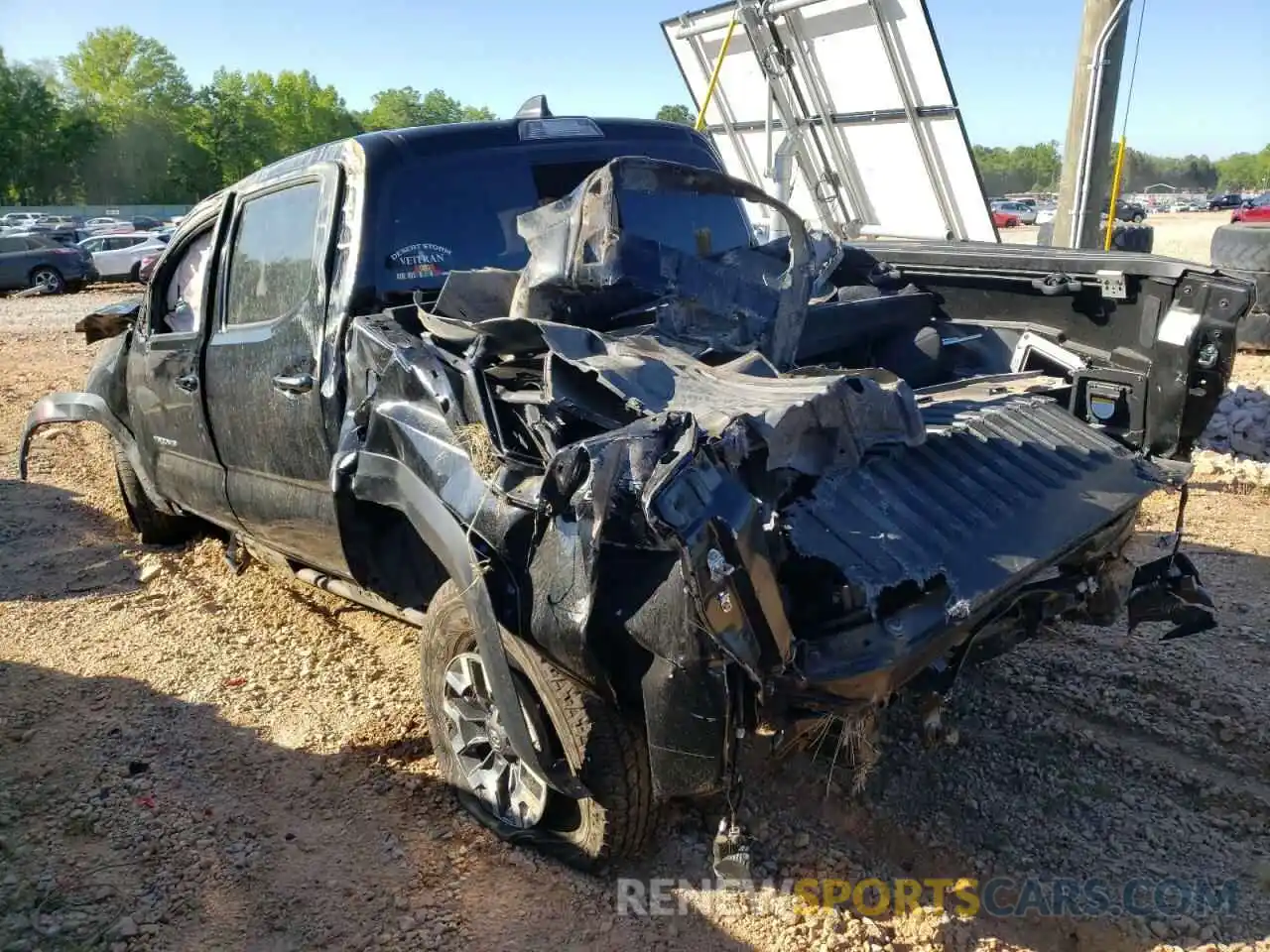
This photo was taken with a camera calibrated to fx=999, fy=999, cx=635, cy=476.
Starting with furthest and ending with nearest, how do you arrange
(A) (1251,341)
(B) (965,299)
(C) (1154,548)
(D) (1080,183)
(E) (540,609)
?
(A) (1251,341)
(D) (1080,183)
(C) (1154,548)
(B) (965,299)
(E) (540,609)

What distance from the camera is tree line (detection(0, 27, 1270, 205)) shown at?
5584 cm

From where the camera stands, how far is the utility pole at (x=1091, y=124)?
7000 millimetres

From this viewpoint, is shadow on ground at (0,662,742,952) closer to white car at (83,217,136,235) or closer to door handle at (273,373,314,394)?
door handle at (273,373,314,394)

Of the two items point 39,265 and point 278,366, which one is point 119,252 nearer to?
point 39,265

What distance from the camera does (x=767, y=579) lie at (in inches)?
90.6

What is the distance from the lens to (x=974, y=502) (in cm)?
284

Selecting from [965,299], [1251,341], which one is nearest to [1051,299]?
[965,299]

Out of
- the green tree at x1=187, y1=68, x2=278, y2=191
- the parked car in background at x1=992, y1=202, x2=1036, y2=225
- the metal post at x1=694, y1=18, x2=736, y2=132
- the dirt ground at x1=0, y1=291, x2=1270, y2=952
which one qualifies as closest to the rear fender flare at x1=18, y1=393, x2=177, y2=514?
the dirt ground at x1=0, y1=291, x2=1270, y2=952

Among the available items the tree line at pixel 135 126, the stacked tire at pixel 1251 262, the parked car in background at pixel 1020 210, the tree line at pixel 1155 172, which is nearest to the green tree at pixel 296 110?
the tree line at pixel 135 126

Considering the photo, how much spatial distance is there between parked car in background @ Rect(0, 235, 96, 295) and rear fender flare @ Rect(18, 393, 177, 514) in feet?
67.2

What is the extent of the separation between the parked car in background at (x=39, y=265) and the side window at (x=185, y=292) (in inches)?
840

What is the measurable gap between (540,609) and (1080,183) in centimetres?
641

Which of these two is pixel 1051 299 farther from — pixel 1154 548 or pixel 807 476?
pixel 807 476

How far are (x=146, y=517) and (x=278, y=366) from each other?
102 inches
